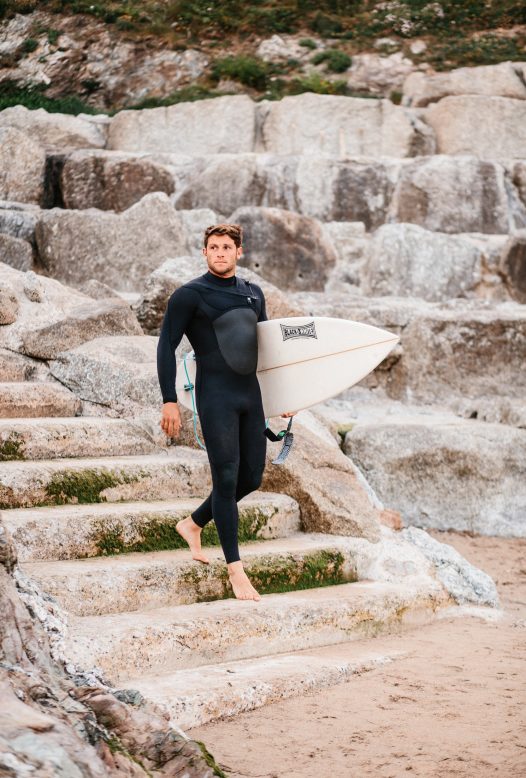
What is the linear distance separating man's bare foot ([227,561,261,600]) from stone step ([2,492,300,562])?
44cm

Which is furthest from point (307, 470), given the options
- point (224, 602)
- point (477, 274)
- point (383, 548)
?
point (477, 274)

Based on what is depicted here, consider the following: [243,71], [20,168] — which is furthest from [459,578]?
[243,71]

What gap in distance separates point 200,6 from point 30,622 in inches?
736

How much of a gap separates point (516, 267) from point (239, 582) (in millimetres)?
7089

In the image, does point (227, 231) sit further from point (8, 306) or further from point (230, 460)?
point (8, 306)

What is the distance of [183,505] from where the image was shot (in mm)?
4539

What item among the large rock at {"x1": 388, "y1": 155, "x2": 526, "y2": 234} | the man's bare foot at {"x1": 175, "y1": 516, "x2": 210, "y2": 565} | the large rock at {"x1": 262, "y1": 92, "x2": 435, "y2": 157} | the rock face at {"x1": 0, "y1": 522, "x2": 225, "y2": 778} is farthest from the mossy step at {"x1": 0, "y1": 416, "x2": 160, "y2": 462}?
the large rock at {"x1": 262, "y1": 92, "x2": 435, "y2": 157}

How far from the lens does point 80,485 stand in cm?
445

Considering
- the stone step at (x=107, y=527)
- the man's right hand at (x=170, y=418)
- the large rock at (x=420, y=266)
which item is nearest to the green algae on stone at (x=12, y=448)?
the stone step at (x=107, y=527)

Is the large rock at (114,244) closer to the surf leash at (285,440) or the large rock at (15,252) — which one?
the large rock at (15,252)

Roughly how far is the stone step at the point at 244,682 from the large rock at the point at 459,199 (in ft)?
29.3

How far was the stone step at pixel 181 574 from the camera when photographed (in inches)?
144

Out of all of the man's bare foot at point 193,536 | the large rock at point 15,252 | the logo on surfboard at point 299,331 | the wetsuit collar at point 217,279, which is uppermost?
the wetsuit collar at point 217,279

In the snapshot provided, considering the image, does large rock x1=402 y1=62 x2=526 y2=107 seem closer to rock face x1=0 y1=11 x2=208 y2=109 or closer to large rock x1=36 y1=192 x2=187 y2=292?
rock face x1=0 y1=11 x2=208 y2=109
